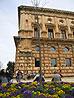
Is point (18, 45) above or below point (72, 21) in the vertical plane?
below

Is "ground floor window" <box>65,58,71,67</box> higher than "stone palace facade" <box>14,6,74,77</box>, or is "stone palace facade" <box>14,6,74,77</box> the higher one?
"stone palace facade" <box>14,6,74,77</box>

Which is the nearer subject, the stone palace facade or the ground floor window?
the stone palace facade

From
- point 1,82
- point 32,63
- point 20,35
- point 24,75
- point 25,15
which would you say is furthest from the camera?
point 25,15

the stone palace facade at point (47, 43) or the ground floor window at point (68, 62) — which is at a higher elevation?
the stone palace facade at point (47, 43)

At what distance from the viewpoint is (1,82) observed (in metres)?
6.92

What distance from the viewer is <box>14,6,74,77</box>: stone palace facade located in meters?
16.2

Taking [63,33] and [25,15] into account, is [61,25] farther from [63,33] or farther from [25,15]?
[25,15]

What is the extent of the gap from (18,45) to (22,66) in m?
3.82

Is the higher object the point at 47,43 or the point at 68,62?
the point at 47,43

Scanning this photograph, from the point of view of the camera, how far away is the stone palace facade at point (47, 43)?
16.2 metres

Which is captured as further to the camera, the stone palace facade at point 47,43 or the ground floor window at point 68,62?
the ground floor window at point 68,62

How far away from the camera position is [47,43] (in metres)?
17.7

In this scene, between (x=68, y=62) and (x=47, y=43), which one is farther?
(x=68, y=62)

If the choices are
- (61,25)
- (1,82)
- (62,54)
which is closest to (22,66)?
(62,54)
